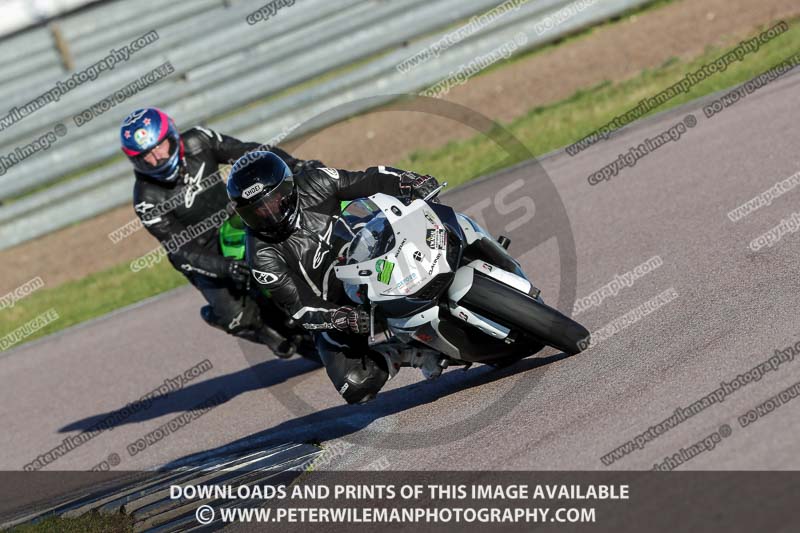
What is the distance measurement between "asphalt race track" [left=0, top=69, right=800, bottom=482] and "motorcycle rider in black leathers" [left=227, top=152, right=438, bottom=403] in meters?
0.53

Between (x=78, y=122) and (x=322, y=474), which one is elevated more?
(x=78, y=122)

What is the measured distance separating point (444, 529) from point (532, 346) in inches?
73.2

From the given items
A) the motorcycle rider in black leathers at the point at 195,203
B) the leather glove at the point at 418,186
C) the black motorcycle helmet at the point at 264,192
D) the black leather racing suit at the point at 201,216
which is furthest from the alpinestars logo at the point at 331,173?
the black leather racing suit at the point at 201,216

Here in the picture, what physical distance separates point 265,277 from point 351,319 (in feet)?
2.96

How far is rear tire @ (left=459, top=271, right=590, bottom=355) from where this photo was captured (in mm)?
6098

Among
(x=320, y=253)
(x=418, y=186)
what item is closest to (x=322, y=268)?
(x=320, y=253)

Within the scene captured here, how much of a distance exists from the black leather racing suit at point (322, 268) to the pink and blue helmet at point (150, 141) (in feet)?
6.58

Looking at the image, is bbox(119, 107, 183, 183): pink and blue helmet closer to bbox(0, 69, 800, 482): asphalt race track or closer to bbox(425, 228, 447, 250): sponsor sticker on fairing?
bbox(0, 69, 800, 482): asphalt race track

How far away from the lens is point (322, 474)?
656 cm

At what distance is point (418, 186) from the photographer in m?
6.55

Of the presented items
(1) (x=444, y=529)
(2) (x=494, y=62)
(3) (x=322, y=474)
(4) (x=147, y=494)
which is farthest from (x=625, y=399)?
(2) (x=494, y=62)

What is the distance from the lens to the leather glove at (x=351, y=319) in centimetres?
628

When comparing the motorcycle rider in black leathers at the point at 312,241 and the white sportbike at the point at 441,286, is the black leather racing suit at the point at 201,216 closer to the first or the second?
the motorcycle rider in black leathers at the point at 312,241

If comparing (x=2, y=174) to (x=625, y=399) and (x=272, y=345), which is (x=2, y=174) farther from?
(x=625, y=399)
